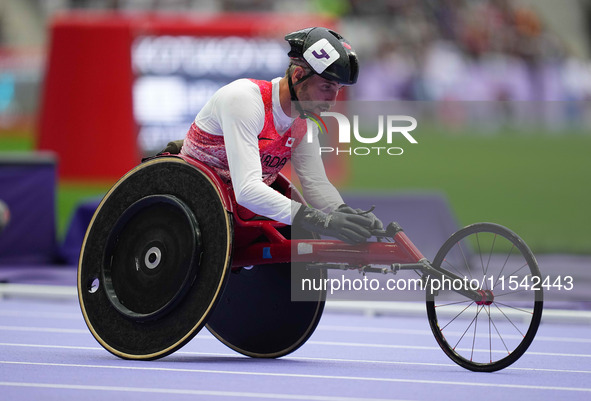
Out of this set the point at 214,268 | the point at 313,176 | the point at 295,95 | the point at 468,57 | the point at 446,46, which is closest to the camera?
the point at 214,268

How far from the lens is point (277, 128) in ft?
18.5

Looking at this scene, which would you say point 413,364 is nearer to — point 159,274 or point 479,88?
point 159,274

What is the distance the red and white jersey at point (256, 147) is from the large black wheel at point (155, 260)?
0.16 m

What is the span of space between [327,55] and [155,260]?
1352mm

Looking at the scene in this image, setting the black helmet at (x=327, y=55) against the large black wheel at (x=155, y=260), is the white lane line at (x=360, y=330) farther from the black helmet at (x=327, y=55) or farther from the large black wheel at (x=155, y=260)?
the black helmet at (x=327, y=55)

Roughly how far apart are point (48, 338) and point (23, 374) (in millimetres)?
1540

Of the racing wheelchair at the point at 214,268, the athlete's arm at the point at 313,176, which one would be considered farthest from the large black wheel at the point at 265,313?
the athlete's arm at the point at 313,176

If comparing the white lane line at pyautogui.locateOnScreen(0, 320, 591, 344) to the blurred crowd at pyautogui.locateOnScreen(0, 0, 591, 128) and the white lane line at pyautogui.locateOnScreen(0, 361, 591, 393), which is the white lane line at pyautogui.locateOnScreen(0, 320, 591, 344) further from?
the blurred crowd at pyautogui.locateOnScreen(0, 0, 591, 128)

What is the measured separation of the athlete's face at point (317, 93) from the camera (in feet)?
18.1

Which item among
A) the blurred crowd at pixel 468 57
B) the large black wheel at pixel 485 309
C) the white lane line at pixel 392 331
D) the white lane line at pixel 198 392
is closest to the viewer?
the white lane line at pixel 198 392

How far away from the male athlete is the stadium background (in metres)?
13.9

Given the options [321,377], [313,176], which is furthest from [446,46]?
[321,377]

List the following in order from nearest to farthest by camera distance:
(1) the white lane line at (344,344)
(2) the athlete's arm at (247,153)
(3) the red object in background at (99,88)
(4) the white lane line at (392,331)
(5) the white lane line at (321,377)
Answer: (5) the white lane line at (321,377) < (2) the athlete's arm at (247,153) < (1) the white lane line at (344,344) < (4) the white lane line at (392,331) < (3) the red object in background at (99,88)

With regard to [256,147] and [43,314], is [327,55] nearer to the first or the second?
[256,147]
